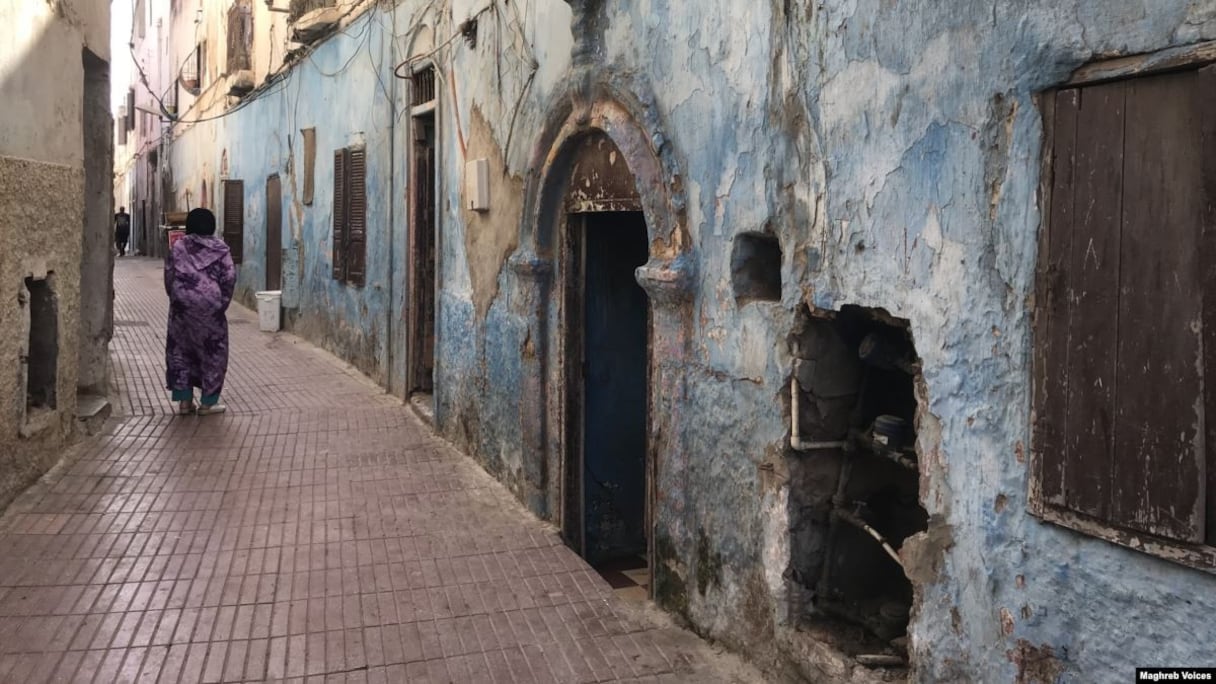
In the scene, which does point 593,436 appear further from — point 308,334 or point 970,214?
point 308,334

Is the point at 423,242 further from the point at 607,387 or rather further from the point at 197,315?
the point at 607,387

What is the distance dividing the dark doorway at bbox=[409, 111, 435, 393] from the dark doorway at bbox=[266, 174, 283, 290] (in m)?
6.68

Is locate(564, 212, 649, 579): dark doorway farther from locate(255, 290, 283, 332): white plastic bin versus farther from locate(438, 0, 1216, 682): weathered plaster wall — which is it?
locate(255, 290, 283, 332): white plastic bin

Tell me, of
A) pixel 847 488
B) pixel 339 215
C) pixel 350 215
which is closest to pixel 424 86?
pixel 350 215

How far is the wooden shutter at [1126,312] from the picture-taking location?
247cm

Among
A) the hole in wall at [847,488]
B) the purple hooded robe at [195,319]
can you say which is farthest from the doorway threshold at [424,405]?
the hole in wall at [847,488]

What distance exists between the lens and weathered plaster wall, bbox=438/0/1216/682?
279 cm

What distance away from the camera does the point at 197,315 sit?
9.55 metres

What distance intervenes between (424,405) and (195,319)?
7.20ft

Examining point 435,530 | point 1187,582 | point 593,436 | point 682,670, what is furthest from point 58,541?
point 1187,582

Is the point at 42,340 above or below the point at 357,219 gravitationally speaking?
below

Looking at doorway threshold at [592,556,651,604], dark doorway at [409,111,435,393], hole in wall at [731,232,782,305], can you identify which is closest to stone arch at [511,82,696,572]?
hole in wall at [731,232,782,305]

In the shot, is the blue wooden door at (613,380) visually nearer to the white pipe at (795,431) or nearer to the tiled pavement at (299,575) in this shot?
the tiled pavement at (299,575)

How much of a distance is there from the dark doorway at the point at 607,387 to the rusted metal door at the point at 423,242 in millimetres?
3672
